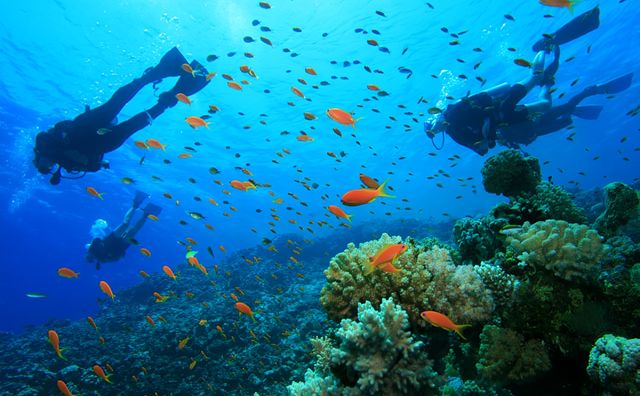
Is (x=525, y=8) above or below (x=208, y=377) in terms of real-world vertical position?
above

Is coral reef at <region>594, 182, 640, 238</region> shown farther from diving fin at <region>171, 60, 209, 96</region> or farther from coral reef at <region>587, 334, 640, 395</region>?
diving fin at <region>171, 60, 209, 96</region>

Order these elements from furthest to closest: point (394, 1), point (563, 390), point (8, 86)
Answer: point (8, 86), point (394, 1), point (563, 390)

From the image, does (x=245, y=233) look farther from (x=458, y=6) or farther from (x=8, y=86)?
(x=458, y=6)

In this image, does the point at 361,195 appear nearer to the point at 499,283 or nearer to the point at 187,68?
the point at 499,283

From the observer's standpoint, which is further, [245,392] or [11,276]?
[11,276]

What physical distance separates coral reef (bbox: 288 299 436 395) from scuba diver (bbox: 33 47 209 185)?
1003cm

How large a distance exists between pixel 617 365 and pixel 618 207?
3673 millimetres

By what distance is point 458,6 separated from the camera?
18875 millimetres

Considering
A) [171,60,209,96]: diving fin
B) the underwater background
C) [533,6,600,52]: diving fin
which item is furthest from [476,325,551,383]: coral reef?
[533,6,600,52]: diving fin

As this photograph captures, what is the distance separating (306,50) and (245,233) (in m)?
70.9

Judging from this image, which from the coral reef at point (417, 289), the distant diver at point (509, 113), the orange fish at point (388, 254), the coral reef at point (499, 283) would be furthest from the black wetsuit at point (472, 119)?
the orange fish at point (388, 254)

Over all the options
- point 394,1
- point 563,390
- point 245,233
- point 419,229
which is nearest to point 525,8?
point 394,1

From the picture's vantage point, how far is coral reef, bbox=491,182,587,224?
16.6 ft

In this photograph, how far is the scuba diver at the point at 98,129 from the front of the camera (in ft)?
31.5
